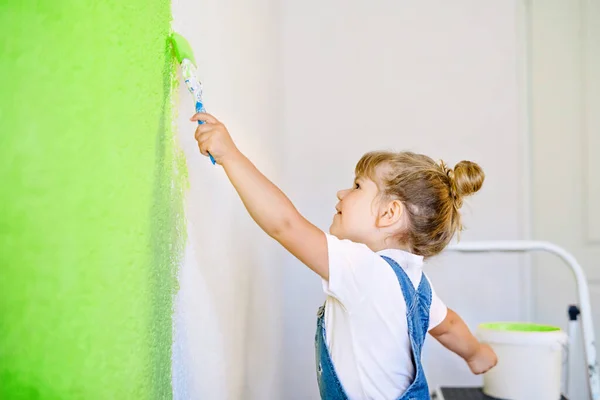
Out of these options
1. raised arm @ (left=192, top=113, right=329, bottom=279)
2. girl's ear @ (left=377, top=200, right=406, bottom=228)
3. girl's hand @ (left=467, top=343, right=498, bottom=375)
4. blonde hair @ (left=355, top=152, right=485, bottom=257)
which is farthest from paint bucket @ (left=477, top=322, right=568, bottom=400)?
raised arm @ (left=192, top=113, right=329, bottom=279)

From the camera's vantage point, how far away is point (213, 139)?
2.60 feet

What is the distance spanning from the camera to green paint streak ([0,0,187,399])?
1.64 ft

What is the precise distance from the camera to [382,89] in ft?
7.02

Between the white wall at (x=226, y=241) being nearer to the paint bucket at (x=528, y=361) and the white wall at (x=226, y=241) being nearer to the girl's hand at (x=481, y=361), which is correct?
the girl's hand at (x=481, y=361)

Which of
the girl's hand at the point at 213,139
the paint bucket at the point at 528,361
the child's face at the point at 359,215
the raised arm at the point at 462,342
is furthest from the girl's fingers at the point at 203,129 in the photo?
the paint bucket at the point at 528,361

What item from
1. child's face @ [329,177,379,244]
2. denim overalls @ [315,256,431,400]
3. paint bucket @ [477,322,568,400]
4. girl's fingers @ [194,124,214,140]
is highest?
girl's fingers @ [194,124,214,140]

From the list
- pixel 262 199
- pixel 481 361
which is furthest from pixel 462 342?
pixel 262 199

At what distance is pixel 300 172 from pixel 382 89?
0.41 meters

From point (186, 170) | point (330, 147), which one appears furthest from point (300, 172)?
point (186, 170)

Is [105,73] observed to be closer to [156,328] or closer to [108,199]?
[108,199]

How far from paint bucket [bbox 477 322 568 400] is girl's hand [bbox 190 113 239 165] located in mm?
1041

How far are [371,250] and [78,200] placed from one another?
624 millimetres

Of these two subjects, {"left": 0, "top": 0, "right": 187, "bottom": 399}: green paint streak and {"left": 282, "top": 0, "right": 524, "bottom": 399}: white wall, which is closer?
{"left": 0, "top": 0, "right": 187, "bottom": 399}: green paint streak

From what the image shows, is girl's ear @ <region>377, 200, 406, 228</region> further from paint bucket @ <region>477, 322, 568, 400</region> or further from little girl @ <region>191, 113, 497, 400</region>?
paint bucket @ <region>477, 322, 568, 400</region>
